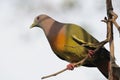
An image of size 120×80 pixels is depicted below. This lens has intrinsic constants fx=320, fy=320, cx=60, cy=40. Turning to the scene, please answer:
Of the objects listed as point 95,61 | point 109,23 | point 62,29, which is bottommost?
point 95,61

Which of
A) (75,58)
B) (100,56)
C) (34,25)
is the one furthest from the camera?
(34,25)

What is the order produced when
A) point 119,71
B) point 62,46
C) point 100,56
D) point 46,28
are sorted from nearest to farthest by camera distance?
point 119,71 < point 100,56 < point 62,46 < point 46,28

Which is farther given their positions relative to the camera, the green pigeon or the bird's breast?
the bird's breast

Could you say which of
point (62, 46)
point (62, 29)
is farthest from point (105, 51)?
point (62, 29)

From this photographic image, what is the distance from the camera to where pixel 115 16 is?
1.30m

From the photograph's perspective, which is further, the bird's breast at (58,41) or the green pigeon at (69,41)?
the bird's breast at (58,41)

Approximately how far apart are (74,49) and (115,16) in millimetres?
1738

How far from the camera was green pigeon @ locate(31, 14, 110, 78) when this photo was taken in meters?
2.60

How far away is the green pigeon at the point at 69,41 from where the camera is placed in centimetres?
260

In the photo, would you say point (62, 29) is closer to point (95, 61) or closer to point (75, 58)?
point (75, 58)

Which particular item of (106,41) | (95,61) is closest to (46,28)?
(95,61)

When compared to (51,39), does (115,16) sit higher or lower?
higher

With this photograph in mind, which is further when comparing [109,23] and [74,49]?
[74,49]

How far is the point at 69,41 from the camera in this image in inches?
123
